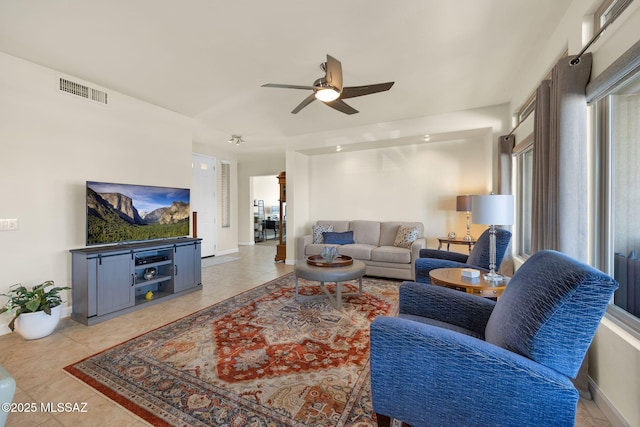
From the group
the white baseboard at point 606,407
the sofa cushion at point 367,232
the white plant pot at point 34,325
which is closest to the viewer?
the white baseboard at point 606,407

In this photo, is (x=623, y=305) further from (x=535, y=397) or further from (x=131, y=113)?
(x=131, y=113)

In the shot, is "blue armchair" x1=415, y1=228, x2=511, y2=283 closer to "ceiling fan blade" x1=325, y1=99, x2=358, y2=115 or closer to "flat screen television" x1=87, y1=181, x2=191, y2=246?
"ceiling fan blade" x1=325, y1=99, x2=358, y2=115

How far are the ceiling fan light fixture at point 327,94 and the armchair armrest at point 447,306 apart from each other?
1.86 m

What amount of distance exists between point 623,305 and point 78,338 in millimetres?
4236

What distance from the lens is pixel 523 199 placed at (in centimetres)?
350

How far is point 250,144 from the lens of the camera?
20.6 feet

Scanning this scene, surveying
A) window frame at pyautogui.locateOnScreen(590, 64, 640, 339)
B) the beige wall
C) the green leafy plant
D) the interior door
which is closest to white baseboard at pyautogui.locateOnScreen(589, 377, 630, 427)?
window frame at pyautogui.locateOnScreen(590, 64, 640, 339)

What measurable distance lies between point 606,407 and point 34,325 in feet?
14.4

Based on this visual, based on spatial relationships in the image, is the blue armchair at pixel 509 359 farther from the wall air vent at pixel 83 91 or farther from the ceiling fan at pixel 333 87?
the wall air vent at pixel 83 91

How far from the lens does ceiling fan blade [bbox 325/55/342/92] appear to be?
7.56 ft

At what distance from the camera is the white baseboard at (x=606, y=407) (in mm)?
1427

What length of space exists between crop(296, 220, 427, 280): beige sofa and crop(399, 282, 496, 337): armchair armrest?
91.7 inches

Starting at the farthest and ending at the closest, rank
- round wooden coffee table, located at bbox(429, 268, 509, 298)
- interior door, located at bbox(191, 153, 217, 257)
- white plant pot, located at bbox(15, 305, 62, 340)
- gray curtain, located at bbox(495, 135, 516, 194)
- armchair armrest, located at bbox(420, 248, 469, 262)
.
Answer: interior door, located at bbox(191, 153, 217, 257)
gray curtain, located at bbox(495, 135, 516, 194)
armchair armrest, located at bbox(420, 248, 469, 262)
white plant pot, located at bbox(15, 305, 62, 340)
round wooden coffee table, located at bbox(429, 268, 509, 298)

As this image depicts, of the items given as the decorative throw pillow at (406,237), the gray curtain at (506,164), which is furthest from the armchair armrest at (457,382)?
the decorative throw pillow at (406,237)
